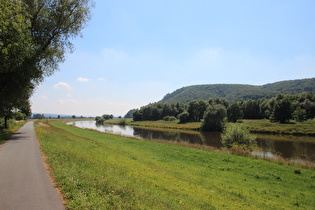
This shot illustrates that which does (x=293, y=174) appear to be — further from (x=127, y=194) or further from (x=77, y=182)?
(x=77, y=182)

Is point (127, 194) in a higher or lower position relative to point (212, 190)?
higher

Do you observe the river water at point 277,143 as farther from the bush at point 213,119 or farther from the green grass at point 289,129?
the bush at point 213,119

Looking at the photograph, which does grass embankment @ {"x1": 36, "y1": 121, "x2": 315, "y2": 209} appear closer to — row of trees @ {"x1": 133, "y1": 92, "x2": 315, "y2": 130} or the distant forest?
row of trees @ {"x1": 133, "y1": 92, "x2": 315, "y2": 130}

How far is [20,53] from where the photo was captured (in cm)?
1329

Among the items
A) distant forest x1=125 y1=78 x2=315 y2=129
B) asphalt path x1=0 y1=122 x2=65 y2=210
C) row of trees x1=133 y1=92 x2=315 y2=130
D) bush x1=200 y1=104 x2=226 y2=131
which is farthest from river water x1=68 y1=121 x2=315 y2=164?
distant forest x1=125 y1=78 x2=315 y2=129

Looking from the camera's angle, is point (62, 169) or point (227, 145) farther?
point (227, 145)

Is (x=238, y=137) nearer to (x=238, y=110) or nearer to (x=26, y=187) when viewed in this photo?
(x=26, y=187)

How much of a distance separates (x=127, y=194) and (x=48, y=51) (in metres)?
18.7

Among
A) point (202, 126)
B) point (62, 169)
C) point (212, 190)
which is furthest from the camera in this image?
point (202, 126)

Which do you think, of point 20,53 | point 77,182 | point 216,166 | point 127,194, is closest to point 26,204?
point 77,182

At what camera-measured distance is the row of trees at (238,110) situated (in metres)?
72.0

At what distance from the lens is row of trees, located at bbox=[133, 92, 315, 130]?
236 ft

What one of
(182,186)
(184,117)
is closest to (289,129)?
(184,117)

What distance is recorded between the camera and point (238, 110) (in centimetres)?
9619
